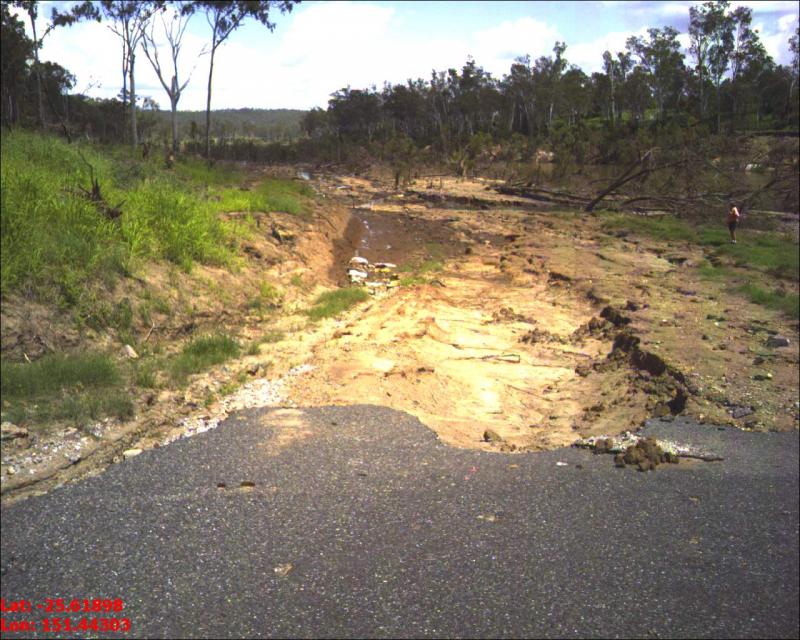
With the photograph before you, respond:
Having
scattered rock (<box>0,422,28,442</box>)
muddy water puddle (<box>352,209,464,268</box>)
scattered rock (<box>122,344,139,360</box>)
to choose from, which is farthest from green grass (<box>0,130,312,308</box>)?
muddy water puddle (<box>352,209,464,268</box>)

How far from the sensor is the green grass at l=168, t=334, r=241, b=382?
632cm

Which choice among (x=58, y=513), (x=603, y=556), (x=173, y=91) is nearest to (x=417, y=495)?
(x=603, y=556)

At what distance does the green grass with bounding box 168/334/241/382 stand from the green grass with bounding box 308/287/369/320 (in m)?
1.98

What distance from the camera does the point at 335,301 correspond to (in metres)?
10.1

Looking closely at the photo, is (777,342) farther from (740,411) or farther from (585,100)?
(585,100)

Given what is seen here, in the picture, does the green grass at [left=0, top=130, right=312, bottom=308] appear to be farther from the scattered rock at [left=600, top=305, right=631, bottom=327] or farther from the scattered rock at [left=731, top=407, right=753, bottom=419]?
the scattered rock at [left=731, top=407, right=753, bottom=419]

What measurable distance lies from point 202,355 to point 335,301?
3422 millimetres

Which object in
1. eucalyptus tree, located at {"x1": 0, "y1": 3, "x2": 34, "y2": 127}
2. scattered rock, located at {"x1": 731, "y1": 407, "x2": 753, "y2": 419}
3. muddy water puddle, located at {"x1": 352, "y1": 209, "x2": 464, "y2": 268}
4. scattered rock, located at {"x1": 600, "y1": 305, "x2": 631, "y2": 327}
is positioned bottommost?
scattered rock, located at {"x1": 731, "y1": 407, "x2": 753, "y2": 419}

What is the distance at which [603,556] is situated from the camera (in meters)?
3.56

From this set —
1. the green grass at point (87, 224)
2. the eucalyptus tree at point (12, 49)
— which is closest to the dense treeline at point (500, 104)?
the eucalyptus tree at point (12, 49)

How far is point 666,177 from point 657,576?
21734mm

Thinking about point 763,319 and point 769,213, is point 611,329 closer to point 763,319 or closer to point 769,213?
point 763,319

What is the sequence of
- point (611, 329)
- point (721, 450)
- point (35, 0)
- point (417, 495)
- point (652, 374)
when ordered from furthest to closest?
point (35, 0) < point (611, 329) < point (652, 374) < point (721, 450) < point (417, 495)

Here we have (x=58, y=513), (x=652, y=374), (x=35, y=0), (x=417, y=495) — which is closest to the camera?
(x=58, y=513)
